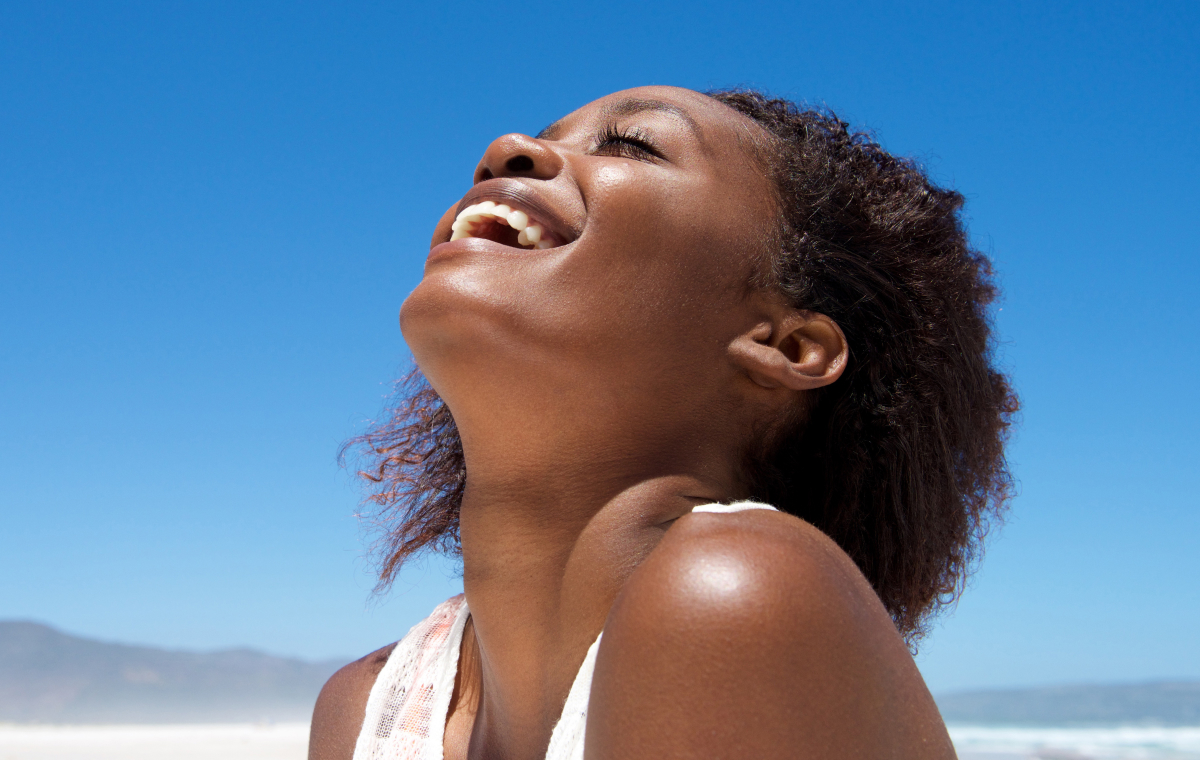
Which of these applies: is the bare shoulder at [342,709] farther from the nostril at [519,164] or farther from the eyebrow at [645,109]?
the eyebrow at [645,109]

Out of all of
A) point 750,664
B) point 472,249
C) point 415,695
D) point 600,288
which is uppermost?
point 472,249

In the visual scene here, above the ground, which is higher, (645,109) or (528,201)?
(645,109)

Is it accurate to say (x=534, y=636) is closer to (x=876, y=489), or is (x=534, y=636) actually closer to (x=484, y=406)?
(x=484, y=406)

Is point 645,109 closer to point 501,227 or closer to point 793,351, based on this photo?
point 501,227

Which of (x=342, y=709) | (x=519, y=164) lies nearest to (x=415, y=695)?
(x=342, y=709)

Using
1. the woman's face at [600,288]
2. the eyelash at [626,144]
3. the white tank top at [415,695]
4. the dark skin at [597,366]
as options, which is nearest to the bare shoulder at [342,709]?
the white tank top at [415,695]

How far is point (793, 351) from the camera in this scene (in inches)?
82.4

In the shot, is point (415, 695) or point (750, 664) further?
point (415, 695)

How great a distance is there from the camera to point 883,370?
2.20 m

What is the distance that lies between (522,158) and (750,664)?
1297 mm

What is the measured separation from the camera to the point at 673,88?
2.26 metres

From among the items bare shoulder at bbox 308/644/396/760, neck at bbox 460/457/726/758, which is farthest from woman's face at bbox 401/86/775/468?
bare shoulder at bbox 308/644/396/760

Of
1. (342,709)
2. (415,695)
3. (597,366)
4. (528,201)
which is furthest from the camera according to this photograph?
(342,709)

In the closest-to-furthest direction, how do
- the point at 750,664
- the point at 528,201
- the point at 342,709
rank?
1. the point at 750,664
2. the point at 528,201
3. the point at 342,709
